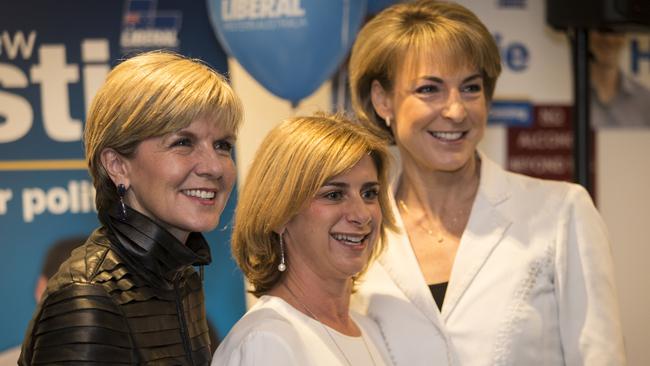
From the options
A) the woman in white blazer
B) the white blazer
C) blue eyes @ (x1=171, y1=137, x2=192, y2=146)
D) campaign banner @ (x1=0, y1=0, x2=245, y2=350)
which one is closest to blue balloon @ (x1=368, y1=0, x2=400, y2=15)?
campaign banner @ (x1=0, y1=0, x2=245, y2=350)

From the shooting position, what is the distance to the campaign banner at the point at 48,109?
12.4 feet

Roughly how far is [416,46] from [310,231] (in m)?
0.69

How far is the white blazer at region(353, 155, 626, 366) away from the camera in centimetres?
247

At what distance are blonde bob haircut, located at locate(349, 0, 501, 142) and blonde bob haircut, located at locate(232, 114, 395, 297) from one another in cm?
41

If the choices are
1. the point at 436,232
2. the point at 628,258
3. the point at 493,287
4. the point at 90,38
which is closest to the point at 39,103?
the point at 90,38

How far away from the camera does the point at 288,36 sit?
361 centimetres

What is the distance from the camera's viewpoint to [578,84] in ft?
13.4

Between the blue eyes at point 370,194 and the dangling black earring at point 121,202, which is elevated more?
the dangling black earring at point 121,202

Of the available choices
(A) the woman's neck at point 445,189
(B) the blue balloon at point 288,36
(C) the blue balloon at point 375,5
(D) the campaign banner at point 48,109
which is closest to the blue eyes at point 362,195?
(A) the woman's neck at point 445,189

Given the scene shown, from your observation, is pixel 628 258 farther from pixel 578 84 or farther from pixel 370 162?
pixel 370 162

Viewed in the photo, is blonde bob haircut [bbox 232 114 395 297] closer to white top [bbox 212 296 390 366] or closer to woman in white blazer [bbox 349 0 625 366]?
white top [bbox 212 296 390 366]

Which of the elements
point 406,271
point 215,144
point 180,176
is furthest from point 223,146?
point 406,271

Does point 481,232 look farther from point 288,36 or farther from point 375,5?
point 375,5

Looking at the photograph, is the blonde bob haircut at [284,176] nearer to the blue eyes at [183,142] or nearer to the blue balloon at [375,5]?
the blue eyes at [183,142]
